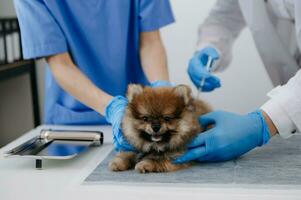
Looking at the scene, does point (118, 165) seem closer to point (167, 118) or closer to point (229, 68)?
point (167, 118)

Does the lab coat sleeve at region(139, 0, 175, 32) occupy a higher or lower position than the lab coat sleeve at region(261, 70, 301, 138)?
higher

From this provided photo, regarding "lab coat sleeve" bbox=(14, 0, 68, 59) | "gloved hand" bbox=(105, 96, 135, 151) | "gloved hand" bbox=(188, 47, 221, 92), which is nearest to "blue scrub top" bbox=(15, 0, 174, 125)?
"lab coat sleeve" bbox=(14, 0, 68, 59)

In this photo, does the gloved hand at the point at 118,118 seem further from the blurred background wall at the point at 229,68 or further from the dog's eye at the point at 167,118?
the blurred background wall at the point at 229,68

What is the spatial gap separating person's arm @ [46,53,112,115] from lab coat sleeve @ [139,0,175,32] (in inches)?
12.7

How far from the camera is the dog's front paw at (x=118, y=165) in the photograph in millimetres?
1096

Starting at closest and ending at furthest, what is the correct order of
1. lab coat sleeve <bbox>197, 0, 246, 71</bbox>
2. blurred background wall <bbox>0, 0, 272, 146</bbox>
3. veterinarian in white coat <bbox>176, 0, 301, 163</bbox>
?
veterinarian in white coat <bbox>176, 0, 301, 163</bbox>
lab coat sleeve <bbox>197, 0, 246, 71</bbox>
blurred background wall <bbox>0, 0, 272, 146</bbox>

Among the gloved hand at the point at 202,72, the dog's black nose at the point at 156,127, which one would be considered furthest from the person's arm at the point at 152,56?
the dog's black nose at the point at 156,127

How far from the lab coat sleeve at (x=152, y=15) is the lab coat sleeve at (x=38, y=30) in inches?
12.7

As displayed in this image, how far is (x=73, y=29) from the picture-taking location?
153cm

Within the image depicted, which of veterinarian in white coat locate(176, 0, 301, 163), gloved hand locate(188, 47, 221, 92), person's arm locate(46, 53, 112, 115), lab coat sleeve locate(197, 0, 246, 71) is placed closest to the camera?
veterinarian in white coat locate(176, 0, 301, 163)

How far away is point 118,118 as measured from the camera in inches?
46.5

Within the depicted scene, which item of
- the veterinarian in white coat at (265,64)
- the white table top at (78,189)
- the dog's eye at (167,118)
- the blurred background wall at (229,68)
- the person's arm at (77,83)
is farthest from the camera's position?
the blurred background wall at (229,68)

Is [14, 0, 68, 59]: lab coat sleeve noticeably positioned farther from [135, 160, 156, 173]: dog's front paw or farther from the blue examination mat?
[135, 160, 156, 173]: dog's front paw

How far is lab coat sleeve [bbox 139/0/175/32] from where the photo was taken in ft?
5.13
